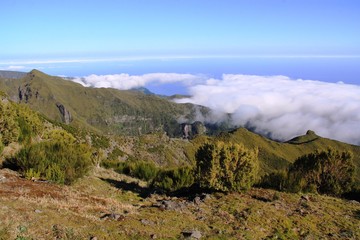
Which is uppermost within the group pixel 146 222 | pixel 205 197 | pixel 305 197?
pixel 146 222

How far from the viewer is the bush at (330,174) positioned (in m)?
24.1

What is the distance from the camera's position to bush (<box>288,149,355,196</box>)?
2411 centimetres

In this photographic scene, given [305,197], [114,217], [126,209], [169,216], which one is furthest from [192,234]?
[305,197]

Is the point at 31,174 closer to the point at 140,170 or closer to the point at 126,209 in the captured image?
the point at 126,209

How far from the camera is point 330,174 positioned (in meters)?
24.5

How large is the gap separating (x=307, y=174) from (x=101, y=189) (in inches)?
561

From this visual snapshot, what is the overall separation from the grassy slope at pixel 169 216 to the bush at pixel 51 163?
1295 millimetres

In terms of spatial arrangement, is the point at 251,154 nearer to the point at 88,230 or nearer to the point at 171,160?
the point at 88,230

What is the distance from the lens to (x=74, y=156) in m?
22.2

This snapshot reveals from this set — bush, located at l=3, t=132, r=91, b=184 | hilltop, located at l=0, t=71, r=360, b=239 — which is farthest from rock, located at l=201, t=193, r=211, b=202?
bush, located at l=3, t=132, r=91, b=184

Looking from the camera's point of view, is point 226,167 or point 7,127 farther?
point 7,127

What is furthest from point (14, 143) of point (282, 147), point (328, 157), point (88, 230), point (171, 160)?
point (282, 147)

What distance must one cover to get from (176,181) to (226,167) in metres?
5.30

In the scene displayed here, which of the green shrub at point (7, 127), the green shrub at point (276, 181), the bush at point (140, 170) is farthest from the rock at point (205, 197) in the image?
the green shrub at point (7, 127)
